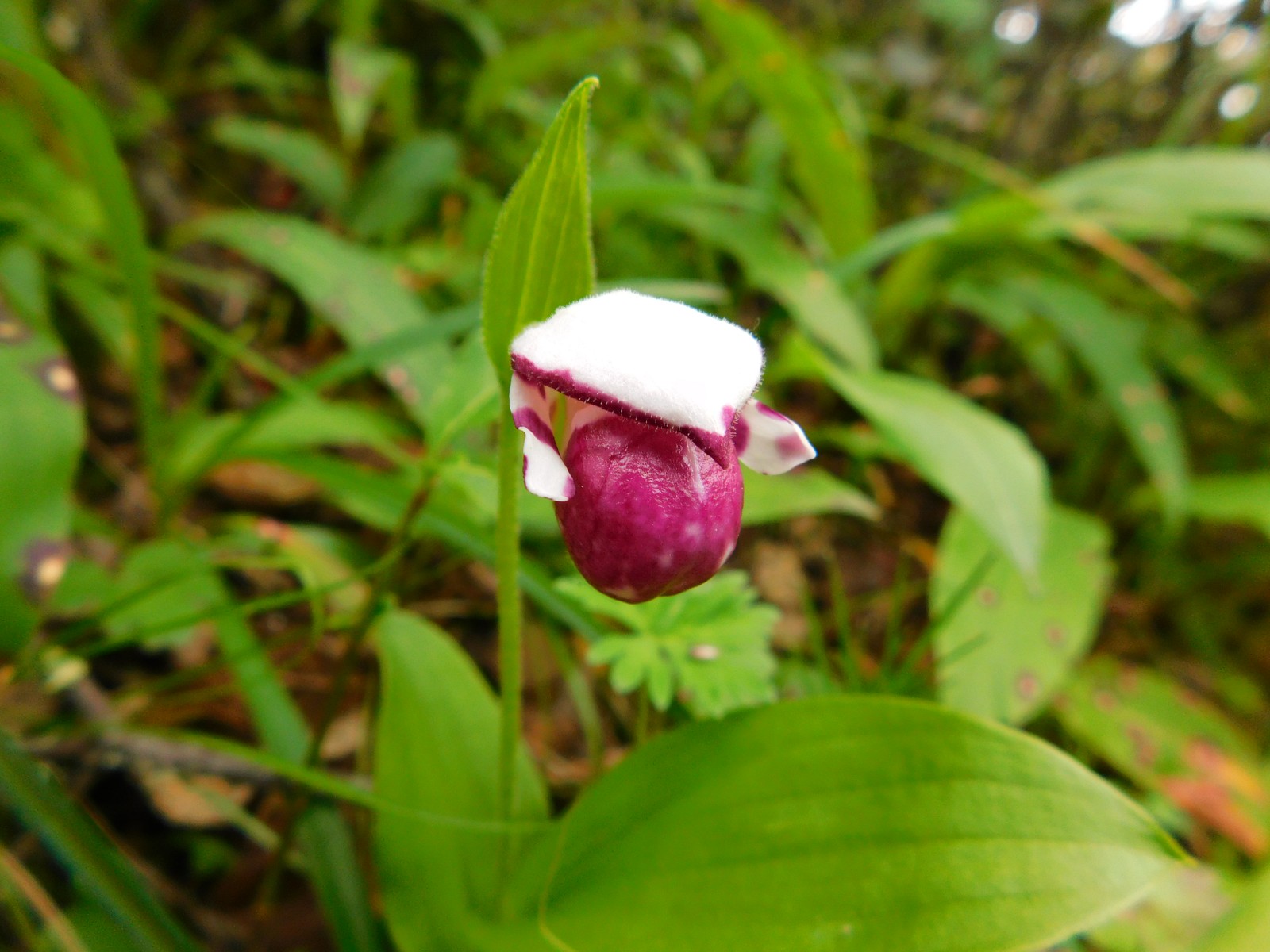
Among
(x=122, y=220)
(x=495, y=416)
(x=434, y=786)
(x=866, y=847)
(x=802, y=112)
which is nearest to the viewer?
(x=866, y=847)

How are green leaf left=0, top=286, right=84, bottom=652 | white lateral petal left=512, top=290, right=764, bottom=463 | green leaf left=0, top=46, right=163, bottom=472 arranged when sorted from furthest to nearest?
green leaf left=0, top=46, right=163, bottom=472, green leaf left=0, top=286, right=84, bottom=652, white lateral petal left=512, top=290, right=764, bottom=463

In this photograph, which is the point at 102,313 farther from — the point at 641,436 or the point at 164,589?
the point at 641,436

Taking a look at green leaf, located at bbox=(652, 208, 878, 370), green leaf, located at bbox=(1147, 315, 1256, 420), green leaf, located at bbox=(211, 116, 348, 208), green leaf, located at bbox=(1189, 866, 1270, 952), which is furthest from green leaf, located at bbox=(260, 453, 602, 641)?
green leaf, located at bbox=(1147, 315, 1256, 420)

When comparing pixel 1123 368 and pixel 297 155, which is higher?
pixel 297 155

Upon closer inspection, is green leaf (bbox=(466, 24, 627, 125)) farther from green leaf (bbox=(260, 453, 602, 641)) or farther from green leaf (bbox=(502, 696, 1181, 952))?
green leaf (bbox=(502, 696, 1181, 952))

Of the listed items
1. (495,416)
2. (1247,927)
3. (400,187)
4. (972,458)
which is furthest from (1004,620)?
(400,187)

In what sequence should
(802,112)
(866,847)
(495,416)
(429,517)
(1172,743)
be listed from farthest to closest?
(802,112)
(1172,743)
(429,517)
(495,416)
(866,847)

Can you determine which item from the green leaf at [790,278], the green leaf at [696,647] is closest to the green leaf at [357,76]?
the green leaf at [790,278]
